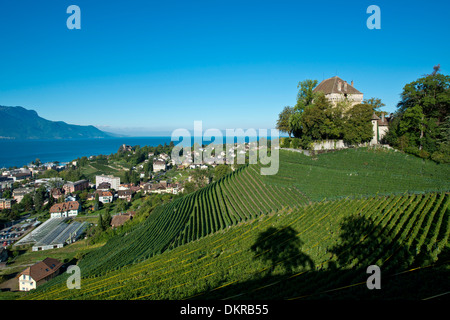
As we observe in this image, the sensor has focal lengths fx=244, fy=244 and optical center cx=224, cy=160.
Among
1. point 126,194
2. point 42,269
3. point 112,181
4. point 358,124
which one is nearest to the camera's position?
point 42,269

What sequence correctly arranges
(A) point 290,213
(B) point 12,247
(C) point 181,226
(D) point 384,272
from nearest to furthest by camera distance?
(D) point 384,272 → (A) point 290,213 → (C) point 181,226 → (B) point 12,247

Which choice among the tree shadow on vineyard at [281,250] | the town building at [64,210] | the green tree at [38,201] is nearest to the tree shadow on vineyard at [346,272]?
the tree shadow on vineyard at [281,250]

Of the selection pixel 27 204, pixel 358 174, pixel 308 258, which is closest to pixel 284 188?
pixel 358 174

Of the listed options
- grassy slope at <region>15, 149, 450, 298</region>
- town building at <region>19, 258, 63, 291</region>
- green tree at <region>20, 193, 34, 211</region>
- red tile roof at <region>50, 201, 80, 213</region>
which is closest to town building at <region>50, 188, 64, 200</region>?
green tree at <region>20, 193, 34, 211</region>

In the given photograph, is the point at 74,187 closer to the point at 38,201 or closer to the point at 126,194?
the point at 38,201

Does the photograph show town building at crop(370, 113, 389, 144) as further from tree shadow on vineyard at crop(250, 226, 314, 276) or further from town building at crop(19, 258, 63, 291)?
town building at crop(19, 258, 63, 291)
